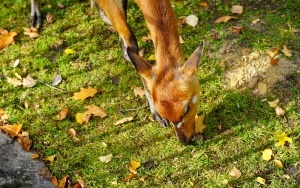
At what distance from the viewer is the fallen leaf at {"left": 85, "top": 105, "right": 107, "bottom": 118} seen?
6.35 m

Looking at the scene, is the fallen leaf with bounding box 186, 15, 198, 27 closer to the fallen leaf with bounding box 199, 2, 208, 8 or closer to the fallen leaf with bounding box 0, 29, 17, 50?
the fallen leaf with bounding box 199, 2, 208, 8

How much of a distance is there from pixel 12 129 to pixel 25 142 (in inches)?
10.4

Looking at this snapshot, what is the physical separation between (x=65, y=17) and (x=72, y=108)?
1.80 m

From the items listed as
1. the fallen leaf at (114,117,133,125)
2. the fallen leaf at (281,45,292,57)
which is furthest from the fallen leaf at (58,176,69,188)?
the fallen leaf at (281,45,292,57)

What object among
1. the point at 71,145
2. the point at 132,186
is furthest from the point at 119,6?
the point at 132,186

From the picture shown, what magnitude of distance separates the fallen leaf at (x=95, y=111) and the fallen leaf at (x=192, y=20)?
1.90 metres

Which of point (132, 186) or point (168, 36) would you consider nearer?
point (168, 36)

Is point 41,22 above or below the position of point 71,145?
above

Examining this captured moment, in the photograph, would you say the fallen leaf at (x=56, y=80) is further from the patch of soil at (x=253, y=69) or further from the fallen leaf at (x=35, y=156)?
the patch of soil at (x=253, y=69)

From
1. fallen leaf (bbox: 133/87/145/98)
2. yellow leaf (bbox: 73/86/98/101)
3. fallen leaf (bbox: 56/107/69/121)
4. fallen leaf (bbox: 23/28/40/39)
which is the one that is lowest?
fallen leaf (bbox: 133/87/145/98)

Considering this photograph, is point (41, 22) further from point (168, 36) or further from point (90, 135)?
point (168, 36)

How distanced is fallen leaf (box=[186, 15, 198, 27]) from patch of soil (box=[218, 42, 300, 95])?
26.3 inches

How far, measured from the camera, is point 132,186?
5656 millimetres

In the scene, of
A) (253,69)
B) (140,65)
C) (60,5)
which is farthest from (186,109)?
(60,5)
